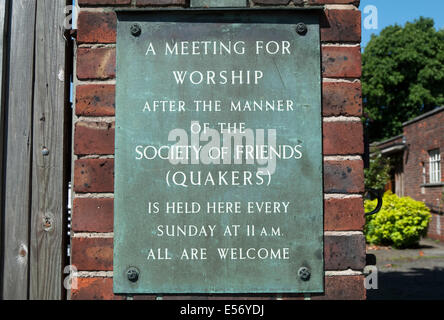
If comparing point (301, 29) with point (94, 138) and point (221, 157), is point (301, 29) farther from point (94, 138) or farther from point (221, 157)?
point (94, 138)

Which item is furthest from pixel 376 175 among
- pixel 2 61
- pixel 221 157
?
pixel 2 61

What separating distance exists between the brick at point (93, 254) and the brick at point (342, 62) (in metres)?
1.08

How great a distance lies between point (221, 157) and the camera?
1694mm

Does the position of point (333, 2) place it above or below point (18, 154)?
above

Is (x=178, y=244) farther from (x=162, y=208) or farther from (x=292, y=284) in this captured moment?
(x=292, y=284)

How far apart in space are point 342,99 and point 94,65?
0.98 meters

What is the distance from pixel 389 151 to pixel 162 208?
17431 millimetres

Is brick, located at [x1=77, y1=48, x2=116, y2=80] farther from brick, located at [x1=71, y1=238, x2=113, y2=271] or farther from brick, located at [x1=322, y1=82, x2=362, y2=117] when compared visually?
brick, located at [x1=322, y1=82, x2=362, y2=117]

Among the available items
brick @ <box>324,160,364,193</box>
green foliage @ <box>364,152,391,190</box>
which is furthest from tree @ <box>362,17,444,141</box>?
brick @ <box>324,160,364,193</box>

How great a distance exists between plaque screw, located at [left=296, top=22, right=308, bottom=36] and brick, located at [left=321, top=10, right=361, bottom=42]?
0.23 feet

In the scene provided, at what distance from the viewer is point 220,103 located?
1721mm

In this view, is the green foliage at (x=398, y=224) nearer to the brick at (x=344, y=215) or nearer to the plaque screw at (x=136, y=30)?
the brick at (x=344, y=215)
